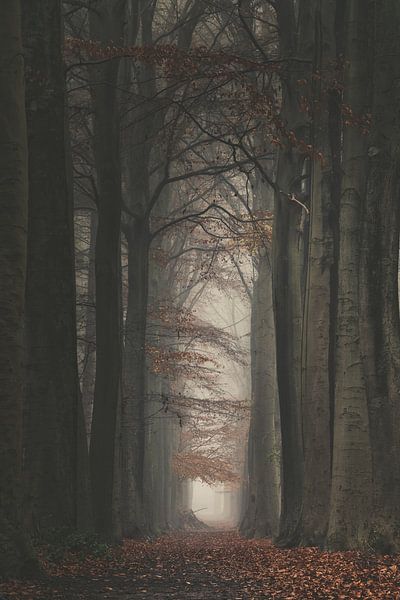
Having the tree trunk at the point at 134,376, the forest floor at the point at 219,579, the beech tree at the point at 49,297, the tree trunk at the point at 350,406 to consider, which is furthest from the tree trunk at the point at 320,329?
the tree trunk at the point at 134,376

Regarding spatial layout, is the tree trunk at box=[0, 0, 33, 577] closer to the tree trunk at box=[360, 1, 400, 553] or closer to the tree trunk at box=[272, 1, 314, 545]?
the tree trunk at box=[360, 1, 400, 553]

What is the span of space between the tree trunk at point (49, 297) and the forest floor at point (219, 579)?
877mm

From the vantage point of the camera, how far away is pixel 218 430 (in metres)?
37.2

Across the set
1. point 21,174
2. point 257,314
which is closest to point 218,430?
point 257,314

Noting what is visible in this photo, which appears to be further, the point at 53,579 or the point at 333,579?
the point at 333,579

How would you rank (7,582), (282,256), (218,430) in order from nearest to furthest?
1. (7,582)
2. (282,256)
3. (218,430)

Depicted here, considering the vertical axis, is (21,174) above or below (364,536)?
above

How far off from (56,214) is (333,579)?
194 inches

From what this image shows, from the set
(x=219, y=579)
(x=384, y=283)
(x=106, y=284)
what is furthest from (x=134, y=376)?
(x=219, y=579)

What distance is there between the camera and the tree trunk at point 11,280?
686 cm

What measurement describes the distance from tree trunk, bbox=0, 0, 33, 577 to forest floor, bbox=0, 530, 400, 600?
0.46m

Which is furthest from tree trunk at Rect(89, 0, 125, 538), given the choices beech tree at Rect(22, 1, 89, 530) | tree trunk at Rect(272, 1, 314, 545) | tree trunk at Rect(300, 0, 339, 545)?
tree trunk at Rect(272, 1, 314, 545)

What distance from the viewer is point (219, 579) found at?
8734mm

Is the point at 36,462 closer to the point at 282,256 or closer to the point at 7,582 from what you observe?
the point at 7,582
